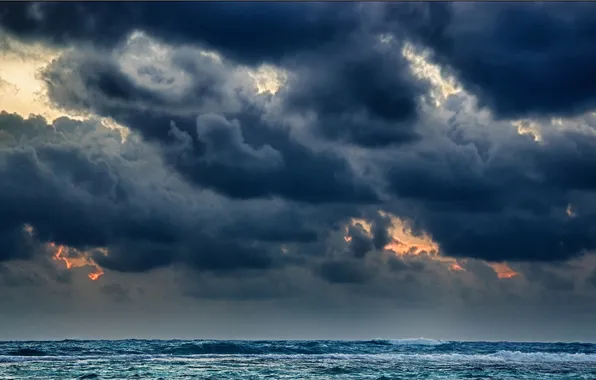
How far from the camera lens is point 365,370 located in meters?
52.7

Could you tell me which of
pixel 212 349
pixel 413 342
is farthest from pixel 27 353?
pixel 413 342

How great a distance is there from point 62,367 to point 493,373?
3263 cm

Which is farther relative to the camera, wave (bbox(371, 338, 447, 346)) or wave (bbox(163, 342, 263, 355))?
wave (bbox(371, 338, 447, 346))

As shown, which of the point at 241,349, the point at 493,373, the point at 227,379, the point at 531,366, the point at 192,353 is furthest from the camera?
the point at 241,349

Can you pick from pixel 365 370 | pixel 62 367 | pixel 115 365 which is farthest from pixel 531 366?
pixel 62 367

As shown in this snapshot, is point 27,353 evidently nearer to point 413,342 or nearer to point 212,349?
point 212,349

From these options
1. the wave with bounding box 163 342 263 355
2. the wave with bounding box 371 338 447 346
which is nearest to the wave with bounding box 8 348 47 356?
the wave with bounding box 163 342 263 355

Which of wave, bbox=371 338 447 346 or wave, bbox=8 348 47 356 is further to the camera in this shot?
wave, bbox=371 338 447 346

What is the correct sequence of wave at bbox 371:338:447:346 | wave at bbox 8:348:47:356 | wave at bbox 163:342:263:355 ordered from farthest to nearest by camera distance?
wave at bbox 371:338:447:346, wave at bbox 163:342:263:355, wave at bbox 8:348:47:356

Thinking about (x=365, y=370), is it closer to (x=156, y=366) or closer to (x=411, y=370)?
(x=411, y=370)

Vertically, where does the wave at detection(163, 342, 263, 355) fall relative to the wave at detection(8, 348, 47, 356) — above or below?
above

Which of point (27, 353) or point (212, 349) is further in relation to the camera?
point (212, 349)

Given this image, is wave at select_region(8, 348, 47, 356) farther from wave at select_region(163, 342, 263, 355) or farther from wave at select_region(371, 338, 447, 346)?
wave at select_region(371, 338, 447, 346)

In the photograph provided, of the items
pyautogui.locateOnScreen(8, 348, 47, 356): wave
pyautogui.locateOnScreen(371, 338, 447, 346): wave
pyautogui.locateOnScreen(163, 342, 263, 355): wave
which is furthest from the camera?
pyautogui.locateOnScreen(371, 338, 447, 346): wave
